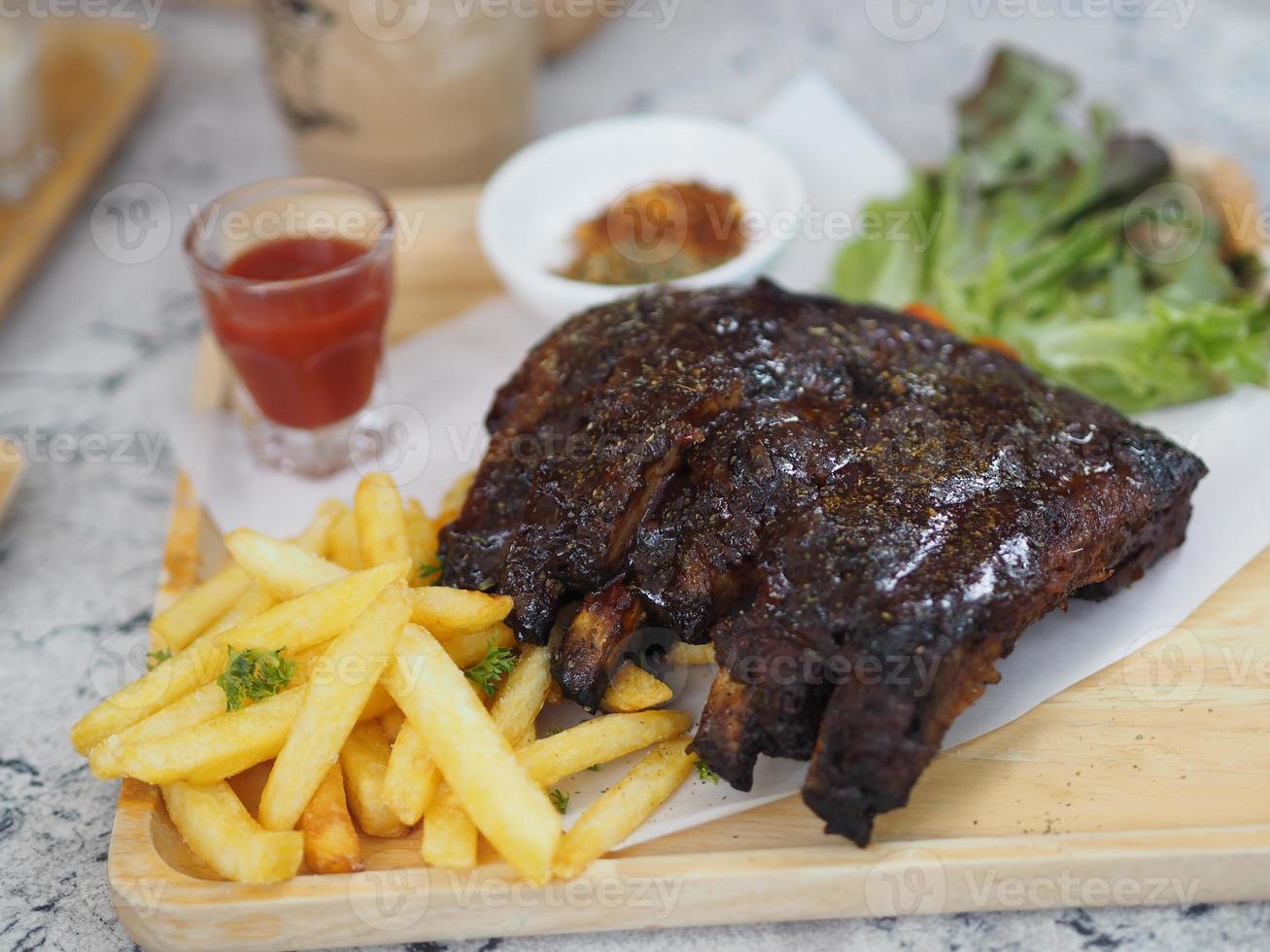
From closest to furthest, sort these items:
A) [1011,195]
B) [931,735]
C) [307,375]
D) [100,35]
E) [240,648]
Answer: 1. [931,735]
2. [240,648]
3. [307,375]
4. [1011,195]
5. [100,35]

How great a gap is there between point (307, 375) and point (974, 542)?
2595 millimetres

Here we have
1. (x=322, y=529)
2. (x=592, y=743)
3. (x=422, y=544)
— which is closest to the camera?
(x=592, y=743)

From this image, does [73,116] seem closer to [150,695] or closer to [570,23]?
[570,23]

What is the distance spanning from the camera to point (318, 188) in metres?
4.70

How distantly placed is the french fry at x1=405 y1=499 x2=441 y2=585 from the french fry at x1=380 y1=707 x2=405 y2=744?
46 centimetres

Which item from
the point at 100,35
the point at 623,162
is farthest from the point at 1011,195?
the point at 100,35

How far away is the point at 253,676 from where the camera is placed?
3102 mm

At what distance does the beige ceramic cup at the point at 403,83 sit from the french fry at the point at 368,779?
333cm

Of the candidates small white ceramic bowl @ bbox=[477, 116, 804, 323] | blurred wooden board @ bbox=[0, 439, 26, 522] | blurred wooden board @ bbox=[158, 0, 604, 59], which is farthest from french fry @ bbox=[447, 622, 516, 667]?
blurred wooden board @ bbox=[158, 0, 604, 59]

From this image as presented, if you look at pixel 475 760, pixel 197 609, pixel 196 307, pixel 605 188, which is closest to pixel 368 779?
pixel 475 760

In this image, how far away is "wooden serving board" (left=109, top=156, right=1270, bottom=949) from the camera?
2896 millimetres

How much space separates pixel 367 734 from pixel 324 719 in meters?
0.31

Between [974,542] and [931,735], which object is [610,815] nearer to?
[931,735]

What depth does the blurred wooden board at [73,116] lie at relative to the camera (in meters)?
5.60
